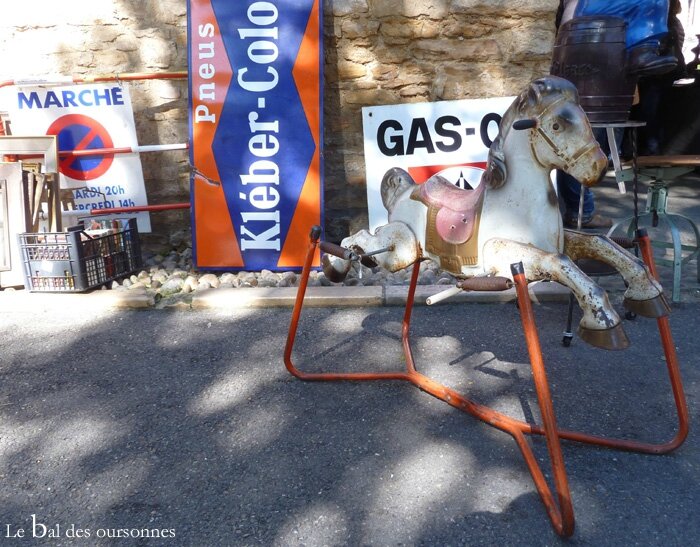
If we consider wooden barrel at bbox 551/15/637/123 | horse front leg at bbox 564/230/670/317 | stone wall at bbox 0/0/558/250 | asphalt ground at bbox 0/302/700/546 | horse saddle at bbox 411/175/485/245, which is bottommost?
asphalt ground at bbox 0/302/700/546

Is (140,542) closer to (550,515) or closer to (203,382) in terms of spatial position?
(203,382)

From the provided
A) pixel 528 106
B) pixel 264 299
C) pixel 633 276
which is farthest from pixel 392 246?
pixel 264 299

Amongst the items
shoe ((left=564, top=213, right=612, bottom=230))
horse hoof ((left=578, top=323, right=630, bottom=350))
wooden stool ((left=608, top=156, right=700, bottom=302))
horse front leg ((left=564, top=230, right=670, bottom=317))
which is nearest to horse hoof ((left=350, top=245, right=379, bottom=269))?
horse front leg ((left=564, top=230, right=670, bottom=317))

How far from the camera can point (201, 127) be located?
412cm

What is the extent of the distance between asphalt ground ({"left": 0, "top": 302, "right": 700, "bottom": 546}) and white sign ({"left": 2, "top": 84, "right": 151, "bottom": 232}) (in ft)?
4.18

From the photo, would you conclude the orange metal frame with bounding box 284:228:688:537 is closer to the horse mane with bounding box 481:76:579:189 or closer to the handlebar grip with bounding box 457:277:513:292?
the handlebar grip with bounding box 457:277:513:292

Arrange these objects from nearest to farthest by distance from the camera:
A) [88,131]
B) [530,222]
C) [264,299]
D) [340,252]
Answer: [530,222] < [340,252] < [264,299] < [88,131]

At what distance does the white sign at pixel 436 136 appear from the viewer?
4.28m

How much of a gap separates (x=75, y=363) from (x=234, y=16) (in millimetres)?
2508

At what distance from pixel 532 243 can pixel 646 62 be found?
4.64 feet

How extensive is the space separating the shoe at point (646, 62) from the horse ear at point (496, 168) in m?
A: 1.21

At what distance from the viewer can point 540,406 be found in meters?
1.76

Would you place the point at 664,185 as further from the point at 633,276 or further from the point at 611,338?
the point at 611,338

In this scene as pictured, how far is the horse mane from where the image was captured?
5.80 ft
